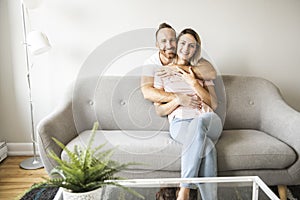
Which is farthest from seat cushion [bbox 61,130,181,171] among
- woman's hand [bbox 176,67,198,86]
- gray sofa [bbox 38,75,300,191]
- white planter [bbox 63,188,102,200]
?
white planter [bbox 63,188,102,200]

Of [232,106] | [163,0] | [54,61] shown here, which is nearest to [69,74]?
[54,61]

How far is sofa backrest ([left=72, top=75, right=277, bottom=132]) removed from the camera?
6.45 ft

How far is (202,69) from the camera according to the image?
1.90 metres

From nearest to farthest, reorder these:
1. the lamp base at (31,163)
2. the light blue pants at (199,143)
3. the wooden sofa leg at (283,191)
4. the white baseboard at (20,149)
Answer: the light blue pants at (199,143), the wooden sofa leg at (283,191), the lamp base at (31,163), the white baseboard at (20,149)

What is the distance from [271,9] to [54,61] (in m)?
1.73

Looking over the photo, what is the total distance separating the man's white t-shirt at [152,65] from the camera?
6.20 ft

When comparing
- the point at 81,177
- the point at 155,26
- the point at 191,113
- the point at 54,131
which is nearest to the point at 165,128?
the point at 191,113

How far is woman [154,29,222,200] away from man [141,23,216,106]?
0.03m

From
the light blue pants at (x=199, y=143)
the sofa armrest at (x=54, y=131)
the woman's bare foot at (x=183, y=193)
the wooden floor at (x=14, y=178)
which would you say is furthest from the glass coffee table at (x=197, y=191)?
the wooden floor at (x=14, y=178)

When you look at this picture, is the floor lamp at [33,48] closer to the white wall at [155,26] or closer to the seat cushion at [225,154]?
the white wall at [155,26]

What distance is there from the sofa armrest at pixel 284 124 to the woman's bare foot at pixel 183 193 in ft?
2.27

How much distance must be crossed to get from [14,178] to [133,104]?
979mm

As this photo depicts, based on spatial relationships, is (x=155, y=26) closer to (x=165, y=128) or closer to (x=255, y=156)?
(x=165, y=128)

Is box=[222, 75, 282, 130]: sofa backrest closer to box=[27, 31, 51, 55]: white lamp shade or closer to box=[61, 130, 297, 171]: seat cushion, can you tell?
box=[61, 130, 297, 171]: seat cushion
